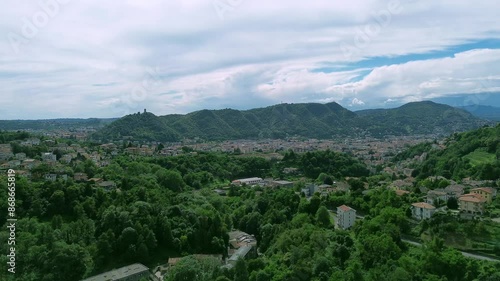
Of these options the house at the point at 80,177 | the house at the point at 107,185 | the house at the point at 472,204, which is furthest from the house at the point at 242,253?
the house at the point at 80,177

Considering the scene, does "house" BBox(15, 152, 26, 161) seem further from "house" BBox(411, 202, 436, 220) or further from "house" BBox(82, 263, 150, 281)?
"house" BBox(411, 202, 436, 220)

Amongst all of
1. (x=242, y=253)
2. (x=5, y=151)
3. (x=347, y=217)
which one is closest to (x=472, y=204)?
(x=347, y=217)

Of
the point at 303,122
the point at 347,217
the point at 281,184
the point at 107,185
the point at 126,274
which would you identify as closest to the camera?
the point at 126,274

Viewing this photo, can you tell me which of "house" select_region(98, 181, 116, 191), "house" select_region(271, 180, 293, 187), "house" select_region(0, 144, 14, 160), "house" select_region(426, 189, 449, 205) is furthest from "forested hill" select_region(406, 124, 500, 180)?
"house" select_region(0, 144, 14, 160)

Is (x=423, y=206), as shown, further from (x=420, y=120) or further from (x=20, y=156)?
(x=420, y=120)

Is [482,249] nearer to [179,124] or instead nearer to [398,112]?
[179,124]

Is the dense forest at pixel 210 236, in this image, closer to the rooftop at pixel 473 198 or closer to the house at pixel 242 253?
the house at pixel 242 253

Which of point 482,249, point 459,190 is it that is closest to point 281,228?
point 482,249
